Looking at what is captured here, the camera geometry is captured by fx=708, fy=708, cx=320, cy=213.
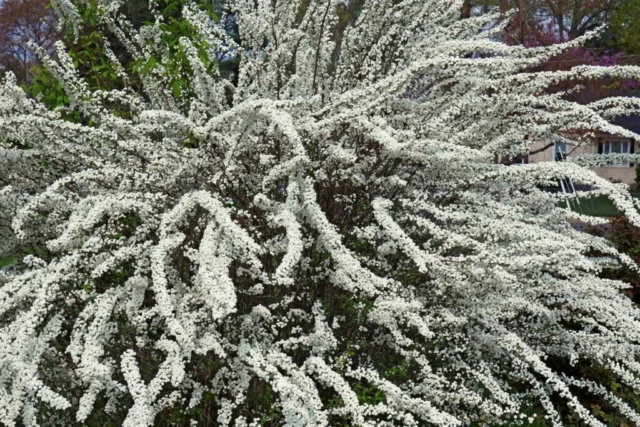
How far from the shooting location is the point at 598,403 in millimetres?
4227

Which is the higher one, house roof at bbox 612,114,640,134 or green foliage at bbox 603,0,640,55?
green foliage at bbox 603,0,640,55

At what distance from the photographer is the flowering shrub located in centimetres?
282

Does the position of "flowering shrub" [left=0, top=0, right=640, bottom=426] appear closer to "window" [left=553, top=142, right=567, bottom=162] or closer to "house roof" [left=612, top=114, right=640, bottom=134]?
"window" [left=553, top=142, right=567, bottom=162]

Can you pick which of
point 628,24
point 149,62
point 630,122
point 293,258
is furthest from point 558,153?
point 630,122

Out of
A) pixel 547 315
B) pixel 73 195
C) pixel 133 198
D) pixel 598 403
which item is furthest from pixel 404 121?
pixel 598 403

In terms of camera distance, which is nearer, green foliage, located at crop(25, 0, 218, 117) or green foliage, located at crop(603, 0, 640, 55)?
green foliage, located at crop(25, 0, 218, 117)

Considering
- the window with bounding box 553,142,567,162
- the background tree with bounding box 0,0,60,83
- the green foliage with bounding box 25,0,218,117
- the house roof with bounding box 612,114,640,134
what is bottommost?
the house roof with bounding box 612,114,640,134

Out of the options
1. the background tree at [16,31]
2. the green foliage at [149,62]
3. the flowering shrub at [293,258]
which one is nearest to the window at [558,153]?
the flowering shrub at [293,258]

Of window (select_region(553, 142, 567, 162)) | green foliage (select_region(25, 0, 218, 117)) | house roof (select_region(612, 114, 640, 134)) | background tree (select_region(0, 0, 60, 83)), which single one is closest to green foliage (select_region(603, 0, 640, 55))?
house roof (select_region(612, 114, 640, 134))

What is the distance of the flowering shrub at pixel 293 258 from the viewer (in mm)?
2820

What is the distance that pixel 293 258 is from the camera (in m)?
2.62

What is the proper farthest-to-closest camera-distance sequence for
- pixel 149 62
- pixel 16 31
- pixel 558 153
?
pixel 16 31 < pixel 558 153 < pixel 149 62

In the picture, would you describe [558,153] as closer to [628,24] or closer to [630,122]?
[628,24]

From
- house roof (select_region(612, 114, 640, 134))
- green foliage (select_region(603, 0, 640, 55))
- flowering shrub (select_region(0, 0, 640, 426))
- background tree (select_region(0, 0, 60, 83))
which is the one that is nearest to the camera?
flowering shrub (select_region(0, 0, 640, 426))
